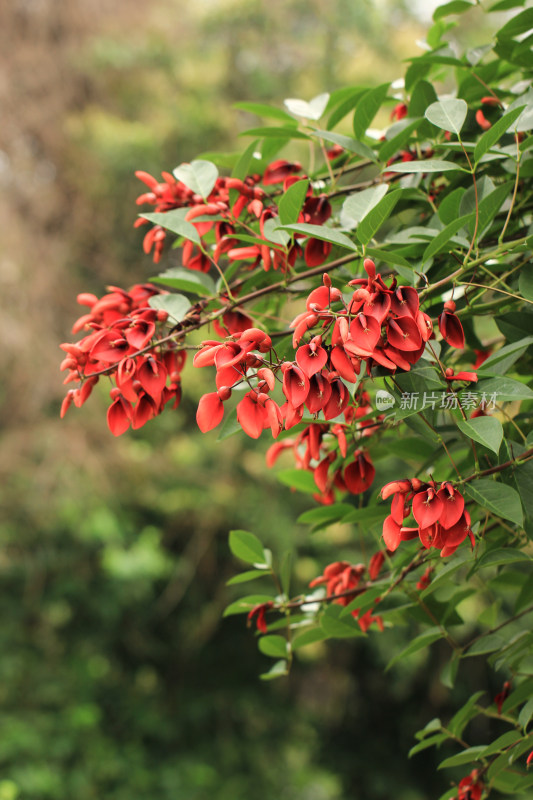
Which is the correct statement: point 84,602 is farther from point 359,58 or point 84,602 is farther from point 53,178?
point 359,58

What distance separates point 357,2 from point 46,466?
2094mm

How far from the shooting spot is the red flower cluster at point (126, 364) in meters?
0.37

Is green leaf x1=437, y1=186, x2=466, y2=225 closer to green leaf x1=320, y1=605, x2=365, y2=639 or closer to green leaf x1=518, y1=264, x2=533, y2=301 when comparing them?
green leaf x1=518, y1=264, x2=533, y2=301

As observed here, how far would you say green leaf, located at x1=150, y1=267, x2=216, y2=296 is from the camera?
444 mm

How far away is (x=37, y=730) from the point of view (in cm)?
212

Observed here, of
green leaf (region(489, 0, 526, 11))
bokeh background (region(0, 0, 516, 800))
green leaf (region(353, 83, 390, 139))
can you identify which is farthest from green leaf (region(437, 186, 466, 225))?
bokeh background (region(0, 0, 516, 800))

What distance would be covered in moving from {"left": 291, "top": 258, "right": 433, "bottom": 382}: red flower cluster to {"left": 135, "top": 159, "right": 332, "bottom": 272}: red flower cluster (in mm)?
88

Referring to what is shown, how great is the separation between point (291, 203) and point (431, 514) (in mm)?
190

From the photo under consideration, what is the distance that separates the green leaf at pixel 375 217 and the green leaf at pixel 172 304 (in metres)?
0.14

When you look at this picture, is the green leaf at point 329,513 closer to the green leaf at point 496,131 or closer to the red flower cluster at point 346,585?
the red flower cluster at point 346,585

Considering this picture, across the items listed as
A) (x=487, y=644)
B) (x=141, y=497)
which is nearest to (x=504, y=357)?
(x=487, y=644)

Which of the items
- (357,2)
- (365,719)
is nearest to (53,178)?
(357,2)

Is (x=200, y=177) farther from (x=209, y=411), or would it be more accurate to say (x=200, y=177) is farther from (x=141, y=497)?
(x=141, y=497)

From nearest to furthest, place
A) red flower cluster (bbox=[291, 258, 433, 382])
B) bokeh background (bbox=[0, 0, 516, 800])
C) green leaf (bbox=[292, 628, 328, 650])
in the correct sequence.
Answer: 1. red flower cluster (bbox=[291, 258, 433, 382])
2. green leaf (bbox=[292, 628, 328, 650])
3. bokeh background (bbox=[0, 0, 516, 800])
